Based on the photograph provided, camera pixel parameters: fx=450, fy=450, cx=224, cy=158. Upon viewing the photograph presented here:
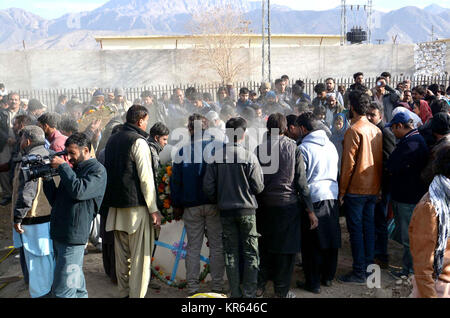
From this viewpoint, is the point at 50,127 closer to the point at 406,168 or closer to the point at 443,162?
the point at 406,168

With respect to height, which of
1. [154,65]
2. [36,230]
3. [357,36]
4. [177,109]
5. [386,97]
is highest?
[357,36]

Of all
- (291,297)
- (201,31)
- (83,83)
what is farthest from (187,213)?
(201,31)

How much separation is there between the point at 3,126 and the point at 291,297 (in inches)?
249

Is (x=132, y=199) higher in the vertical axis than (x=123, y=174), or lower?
lower

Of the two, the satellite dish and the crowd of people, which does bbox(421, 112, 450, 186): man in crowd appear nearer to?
the crowd of people

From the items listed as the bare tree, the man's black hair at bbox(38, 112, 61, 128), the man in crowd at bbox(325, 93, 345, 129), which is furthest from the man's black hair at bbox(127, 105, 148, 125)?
the bare tree

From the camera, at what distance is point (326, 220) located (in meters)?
4.93

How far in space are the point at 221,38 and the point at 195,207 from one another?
22.0 metres

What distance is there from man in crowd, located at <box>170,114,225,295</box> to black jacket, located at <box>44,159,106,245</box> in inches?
35.8

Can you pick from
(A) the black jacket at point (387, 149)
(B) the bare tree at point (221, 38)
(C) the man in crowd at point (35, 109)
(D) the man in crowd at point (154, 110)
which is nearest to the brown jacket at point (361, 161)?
(A) the black jacket at point (387, 149)

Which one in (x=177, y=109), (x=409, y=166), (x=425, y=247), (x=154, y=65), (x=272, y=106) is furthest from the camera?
(x=154, y=65)

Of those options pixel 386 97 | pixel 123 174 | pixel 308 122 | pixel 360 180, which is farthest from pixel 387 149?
pixel 386 97

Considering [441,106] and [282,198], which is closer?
[282,198]

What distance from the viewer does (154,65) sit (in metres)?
24.4
